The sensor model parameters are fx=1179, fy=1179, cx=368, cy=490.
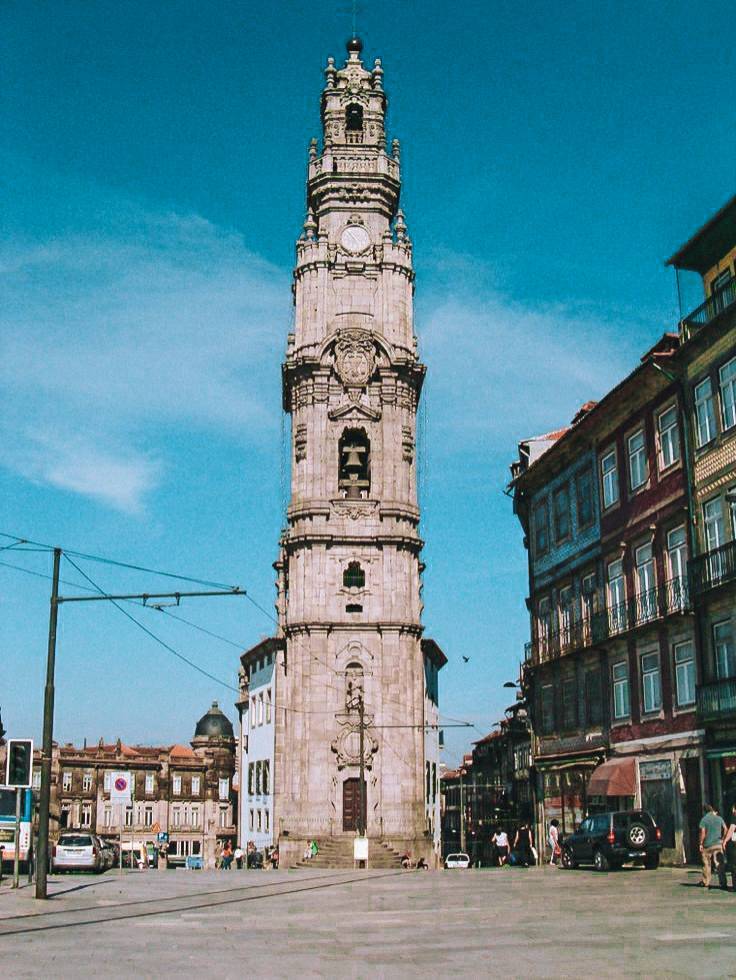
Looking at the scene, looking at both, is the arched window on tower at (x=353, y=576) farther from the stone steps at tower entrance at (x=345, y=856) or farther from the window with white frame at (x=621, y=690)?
the window with white frame at (x=621, y=690)

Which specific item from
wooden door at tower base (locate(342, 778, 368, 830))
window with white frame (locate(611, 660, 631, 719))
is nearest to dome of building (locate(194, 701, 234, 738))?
wooden door at tower base (locate(342, 778, 368, 830))

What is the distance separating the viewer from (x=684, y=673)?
1375 inches

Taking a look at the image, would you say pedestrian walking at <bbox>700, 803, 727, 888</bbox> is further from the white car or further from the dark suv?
the white car

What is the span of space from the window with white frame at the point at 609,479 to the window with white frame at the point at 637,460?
1.21m

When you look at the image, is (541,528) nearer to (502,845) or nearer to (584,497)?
(584,497)

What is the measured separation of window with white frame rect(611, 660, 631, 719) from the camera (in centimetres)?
3869

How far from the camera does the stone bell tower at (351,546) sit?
6181 cm

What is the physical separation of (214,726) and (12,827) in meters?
76.1

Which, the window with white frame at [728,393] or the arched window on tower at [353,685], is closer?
the window with white frame at [728,393]

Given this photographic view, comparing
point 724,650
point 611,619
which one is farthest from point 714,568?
point 611,619

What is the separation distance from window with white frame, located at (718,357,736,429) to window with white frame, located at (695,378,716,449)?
595 mm

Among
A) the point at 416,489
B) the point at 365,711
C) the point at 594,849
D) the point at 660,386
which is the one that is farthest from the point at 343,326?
the point at 594,849

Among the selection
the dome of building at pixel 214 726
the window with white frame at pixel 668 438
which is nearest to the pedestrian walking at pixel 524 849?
the window with white frame at pixel 668 438

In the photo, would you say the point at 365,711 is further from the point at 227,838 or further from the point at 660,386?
the point at 227,838
